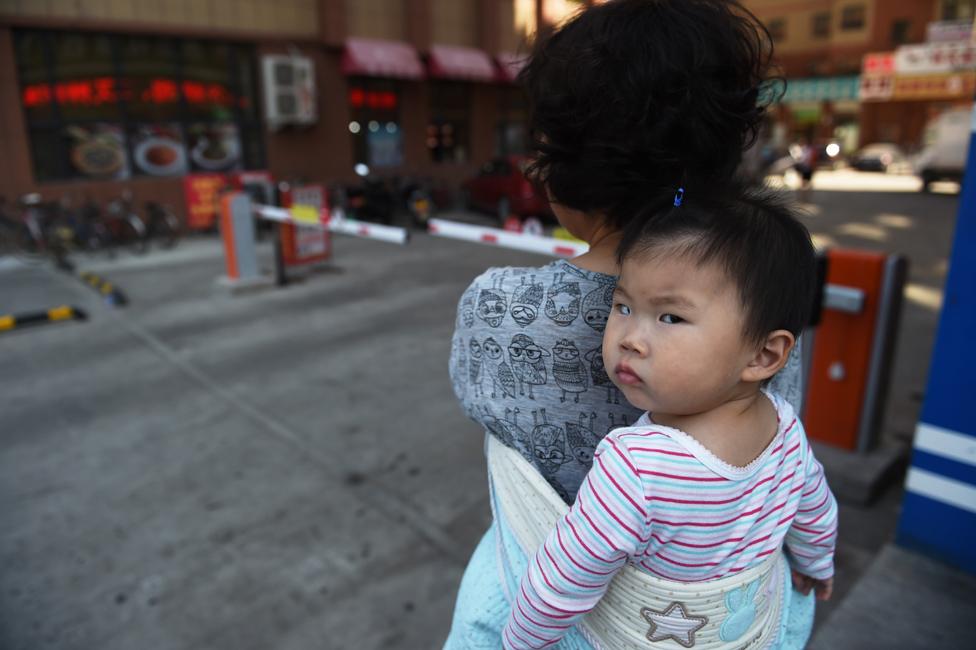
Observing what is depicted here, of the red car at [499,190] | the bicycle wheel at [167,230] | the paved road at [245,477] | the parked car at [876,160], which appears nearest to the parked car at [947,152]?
the parked car at [876,160]

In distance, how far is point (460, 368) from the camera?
4.28 ft

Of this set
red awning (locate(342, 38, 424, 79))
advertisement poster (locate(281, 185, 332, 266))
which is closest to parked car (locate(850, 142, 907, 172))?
red awning (locate(342, 38, 424, 79))

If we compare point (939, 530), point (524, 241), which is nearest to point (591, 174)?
point (939, 530)

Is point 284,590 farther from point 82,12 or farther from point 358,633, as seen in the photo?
point 82,12

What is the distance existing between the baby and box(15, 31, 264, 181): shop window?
13.6 m

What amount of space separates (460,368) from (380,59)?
15.3m

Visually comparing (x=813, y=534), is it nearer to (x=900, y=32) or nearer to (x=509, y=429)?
(x=509, y=429)

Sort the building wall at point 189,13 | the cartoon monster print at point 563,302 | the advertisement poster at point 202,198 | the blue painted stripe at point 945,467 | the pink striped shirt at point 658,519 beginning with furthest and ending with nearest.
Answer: the advertisement poster at point 202,198, the building wall at point 189,13, the blue painted stripe at point 945,467, the cartoon monster print at point 563,302, the pink striped shirt at point 658,519

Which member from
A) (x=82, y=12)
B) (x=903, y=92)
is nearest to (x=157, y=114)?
(x=82, y=12)

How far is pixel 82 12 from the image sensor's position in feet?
38.1

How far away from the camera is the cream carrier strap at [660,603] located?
108cm

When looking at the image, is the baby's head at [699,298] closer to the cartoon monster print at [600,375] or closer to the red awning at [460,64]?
the cartoon monster print at [600,375]

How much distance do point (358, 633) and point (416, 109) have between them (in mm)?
15685

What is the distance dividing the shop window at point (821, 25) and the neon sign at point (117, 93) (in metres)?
33.8
